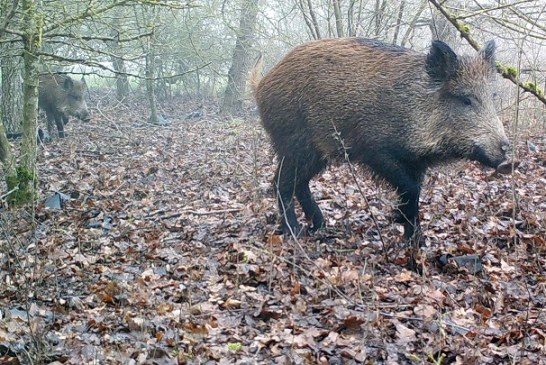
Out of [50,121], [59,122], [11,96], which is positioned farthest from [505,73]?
[50,121]

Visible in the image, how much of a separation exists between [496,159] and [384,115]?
3.85ft

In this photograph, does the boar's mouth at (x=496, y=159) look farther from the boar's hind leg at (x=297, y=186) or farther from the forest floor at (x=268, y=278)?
the boar's hind leg at (x=297, y=186)

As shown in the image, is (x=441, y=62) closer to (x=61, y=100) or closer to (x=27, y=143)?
(x=27, y=143)

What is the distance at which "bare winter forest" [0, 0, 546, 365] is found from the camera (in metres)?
4.29

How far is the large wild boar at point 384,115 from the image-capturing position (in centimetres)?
644

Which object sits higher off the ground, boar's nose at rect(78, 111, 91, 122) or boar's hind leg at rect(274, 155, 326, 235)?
boar's nose at rect(78, 111, 91, 122)

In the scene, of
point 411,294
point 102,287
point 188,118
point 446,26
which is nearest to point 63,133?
point 188,118

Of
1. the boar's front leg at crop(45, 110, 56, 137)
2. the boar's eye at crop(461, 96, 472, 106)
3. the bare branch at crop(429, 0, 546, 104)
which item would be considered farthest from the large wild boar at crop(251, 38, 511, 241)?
the boar's front leg at crop(45, 110, 56, 137)

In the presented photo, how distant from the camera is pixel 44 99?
653 inches

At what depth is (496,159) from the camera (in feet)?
20.1

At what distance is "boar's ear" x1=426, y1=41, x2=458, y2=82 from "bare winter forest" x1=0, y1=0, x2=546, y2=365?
0.02 meters

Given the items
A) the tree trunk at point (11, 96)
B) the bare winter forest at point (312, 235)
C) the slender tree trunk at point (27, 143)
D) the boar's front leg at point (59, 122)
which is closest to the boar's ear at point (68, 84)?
the boar's front leg at point (59, 122)

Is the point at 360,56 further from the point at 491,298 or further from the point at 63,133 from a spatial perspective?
the point at 63,133

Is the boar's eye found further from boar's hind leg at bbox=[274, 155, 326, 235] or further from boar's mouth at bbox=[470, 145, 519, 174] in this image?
boar's hind leg at bbox=[274, 155, 326, 235]
